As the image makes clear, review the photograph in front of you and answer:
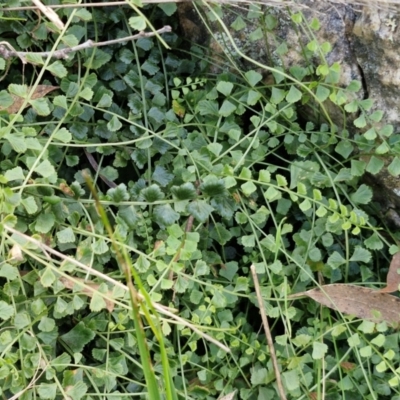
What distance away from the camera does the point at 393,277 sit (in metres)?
1.27

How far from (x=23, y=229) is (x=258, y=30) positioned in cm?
69

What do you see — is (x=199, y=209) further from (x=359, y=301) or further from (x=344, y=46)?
(x=344, y=46)

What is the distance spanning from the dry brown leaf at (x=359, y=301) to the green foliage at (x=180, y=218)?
1.3 inches

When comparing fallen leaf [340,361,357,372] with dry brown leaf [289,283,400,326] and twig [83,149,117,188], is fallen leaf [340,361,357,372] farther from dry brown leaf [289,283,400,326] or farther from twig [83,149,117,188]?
twig [83,149,117,188]

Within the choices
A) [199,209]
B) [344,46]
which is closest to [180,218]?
[199,209]

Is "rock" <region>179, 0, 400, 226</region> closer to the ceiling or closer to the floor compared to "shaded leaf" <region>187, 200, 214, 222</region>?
closer to the ceiling

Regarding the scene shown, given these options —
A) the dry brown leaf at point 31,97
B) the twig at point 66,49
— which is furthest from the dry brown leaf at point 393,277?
the dry brown leaf at point 31,97

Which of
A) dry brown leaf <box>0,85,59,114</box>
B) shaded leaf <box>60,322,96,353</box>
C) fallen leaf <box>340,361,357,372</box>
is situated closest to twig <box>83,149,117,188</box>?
dry brown leaf <box>0,85,59,114</box>

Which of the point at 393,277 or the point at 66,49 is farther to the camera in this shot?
the point at 393,277

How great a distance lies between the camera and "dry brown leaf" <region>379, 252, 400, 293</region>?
126 cm

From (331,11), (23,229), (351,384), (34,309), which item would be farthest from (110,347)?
(331,11)

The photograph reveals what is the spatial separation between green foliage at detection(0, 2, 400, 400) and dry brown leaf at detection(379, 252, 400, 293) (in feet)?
0.18

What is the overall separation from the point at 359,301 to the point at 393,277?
0.10 metres

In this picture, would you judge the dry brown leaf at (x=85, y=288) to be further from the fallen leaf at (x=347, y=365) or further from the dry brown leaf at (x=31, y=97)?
the fallen leaf at (x=347, y=365)
